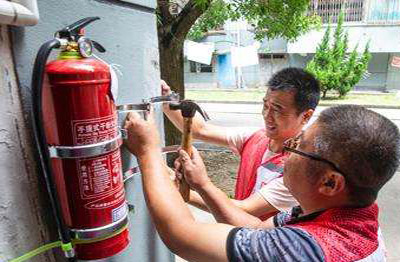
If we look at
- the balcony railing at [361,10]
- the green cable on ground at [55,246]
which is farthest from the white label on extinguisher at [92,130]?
the balcony railing at [361,10]

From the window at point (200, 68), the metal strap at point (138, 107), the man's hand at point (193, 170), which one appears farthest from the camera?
the window at point (200, 68)

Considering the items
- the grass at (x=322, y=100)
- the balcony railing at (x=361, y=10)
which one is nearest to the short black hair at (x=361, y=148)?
the grass at (x=322, y=100)

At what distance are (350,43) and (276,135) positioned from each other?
17134 mm

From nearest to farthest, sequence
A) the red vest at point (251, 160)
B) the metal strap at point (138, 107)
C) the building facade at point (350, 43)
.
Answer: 1. the metal strap at point (138, 107)
2. the red vest at point (251, 160)
3. the building facade at point (350, 43)

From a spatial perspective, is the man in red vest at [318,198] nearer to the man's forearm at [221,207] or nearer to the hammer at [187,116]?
the hammer at [187,116]

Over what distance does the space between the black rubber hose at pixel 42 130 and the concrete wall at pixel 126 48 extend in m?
0.08

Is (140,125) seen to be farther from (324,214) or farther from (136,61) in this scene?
(324,214)

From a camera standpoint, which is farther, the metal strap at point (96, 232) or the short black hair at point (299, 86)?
the short black hair at point (299, 86)

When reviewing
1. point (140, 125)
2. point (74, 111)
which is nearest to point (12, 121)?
point (74, 111)

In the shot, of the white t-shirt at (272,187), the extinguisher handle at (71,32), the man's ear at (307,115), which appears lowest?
the white t-shirt at (272,187)

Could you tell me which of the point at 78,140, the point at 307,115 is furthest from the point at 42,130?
the point at 307,115

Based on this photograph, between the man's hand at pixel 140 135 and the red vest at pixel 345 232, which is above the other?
the man's hand at pixel 140 135

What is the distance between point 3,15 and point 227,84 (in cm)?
1966

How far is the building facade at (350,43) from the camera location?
1667 centimetres
